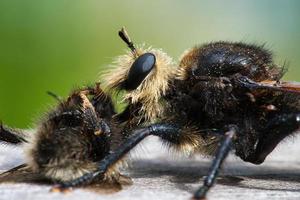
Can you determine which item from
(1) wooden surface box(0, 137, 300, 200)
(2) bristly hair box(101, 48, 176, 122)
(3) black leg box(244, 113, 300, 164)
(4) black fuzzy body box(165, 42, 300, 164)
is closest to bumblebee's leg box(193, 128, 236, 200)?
(1) wooden surface box(0, 137, 300, 200)

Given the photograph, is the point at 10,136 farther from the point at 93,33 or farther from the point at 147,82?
the point at 93,33

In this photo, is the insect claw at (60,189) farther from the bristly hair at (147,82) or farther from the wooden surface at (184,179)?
the bristly hair at (147,82)

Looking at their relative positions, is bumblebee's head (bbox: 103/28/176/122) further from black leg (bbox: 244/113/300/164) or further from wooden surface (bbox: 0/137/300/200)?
black leg (bbox: 244/113/300/164)

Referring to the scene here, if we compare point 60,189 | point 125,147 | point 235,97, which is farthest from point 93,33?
point 60,189

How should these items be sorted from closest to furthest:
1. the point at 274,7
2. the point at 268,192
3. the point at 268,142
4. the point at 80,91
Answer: the point at 268,192, the point at 80,91, the point at 268,142, the point at 274,7

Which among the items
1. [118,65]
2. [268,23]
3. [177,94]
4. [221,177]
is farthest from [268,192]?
[268,23]

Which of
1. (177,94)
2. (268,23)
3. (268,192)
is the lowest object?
(268,192)

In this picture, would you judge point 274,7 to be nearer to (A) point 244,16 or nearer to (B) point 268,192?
(A) point 244,16
